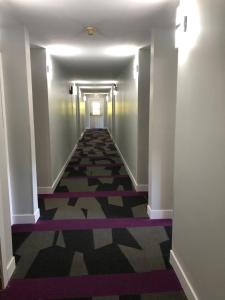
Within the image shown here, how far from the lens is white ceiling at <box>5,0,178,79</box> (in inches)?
90.4

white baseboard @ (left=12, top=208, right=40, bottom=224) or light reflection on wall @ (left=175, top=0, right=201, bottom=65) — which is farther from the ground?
light reflection on wall @ (left=175, top=0, right=201, bottom=65)

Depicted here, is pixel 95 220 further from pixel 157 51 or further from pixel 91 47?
pixel 91 47

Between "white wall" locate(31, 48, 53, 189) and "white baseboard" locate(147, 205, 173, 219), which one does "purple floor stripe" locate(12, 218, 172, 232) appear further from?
"white wall" locate(31, 48, 53, 189)

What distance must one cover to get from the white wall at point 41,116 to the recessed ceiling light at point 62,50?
0.17 meters

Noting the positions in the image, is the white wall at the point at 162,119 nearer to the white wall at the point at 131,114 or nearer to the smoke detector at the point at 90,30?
the smoke detector at the point at 90,30

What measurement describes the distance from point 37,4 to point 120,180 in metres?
3.56

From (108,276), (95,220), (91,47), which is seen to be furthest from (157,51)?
(108,276)

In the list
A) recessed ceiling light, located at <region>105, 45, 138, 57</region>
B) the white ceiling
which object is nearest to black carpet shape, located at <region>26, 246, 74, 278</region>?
the white ceiling

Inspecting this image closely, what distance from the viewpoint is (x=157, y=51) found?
10.3 ft

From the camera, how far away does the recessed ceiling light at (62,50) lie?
3.92 meters

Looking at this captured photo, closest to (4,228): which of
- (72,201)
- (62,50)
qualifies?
(72,201)

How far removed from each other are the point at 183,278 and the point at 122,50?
337 centimetres

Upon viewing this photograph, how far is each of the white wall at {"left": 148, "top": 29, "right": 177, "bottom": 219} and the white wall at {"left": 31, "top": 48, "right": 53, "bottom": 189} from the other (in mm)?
1822

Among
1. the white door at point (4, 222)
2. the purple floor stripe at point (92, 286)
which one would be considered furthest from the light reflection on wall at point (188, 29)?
the purple floor stripe at point (92, 286)
